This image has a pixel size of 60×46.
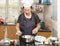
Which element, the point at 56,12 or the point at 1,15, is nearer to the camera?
the point at 56,12

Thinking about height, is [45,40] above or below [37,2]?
below

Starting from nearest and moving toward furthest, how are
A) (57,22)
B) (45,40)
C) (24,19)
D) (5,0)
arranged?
(45,40) → (24,19) → (57,22) → (5,0)

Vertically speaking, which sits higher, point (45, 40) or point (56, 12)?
point (56, 12)

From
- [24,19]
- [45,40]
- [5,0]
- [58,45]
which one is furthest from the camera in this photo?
[5,0]

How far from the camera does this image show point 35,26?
271 cm

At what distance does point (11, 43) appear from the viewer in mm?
2088

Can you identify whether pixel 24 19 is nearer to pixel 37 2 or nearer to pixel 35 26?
pixel 35 26

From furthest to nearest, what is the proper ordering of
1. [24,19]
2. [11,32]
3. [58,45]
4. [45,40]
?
[11,32] < [24,19] < [45,40] < [58,45]

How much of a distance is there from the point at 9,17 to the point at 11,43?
205 cm

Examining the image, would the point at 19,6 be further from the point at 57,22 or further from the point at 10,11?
the point at 57,22

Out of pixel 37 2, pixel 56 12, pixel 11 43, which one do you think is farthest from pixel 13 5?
pixel 11 43

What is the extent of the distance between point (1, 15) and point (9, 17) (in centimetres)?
20


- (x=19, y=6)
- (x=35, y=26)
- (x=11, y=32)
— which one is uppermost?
(x=19, y=6)

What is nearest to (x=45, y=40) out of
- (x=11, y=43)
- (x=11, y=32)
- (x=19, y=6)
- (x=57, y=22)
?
(x=11, y=43)
